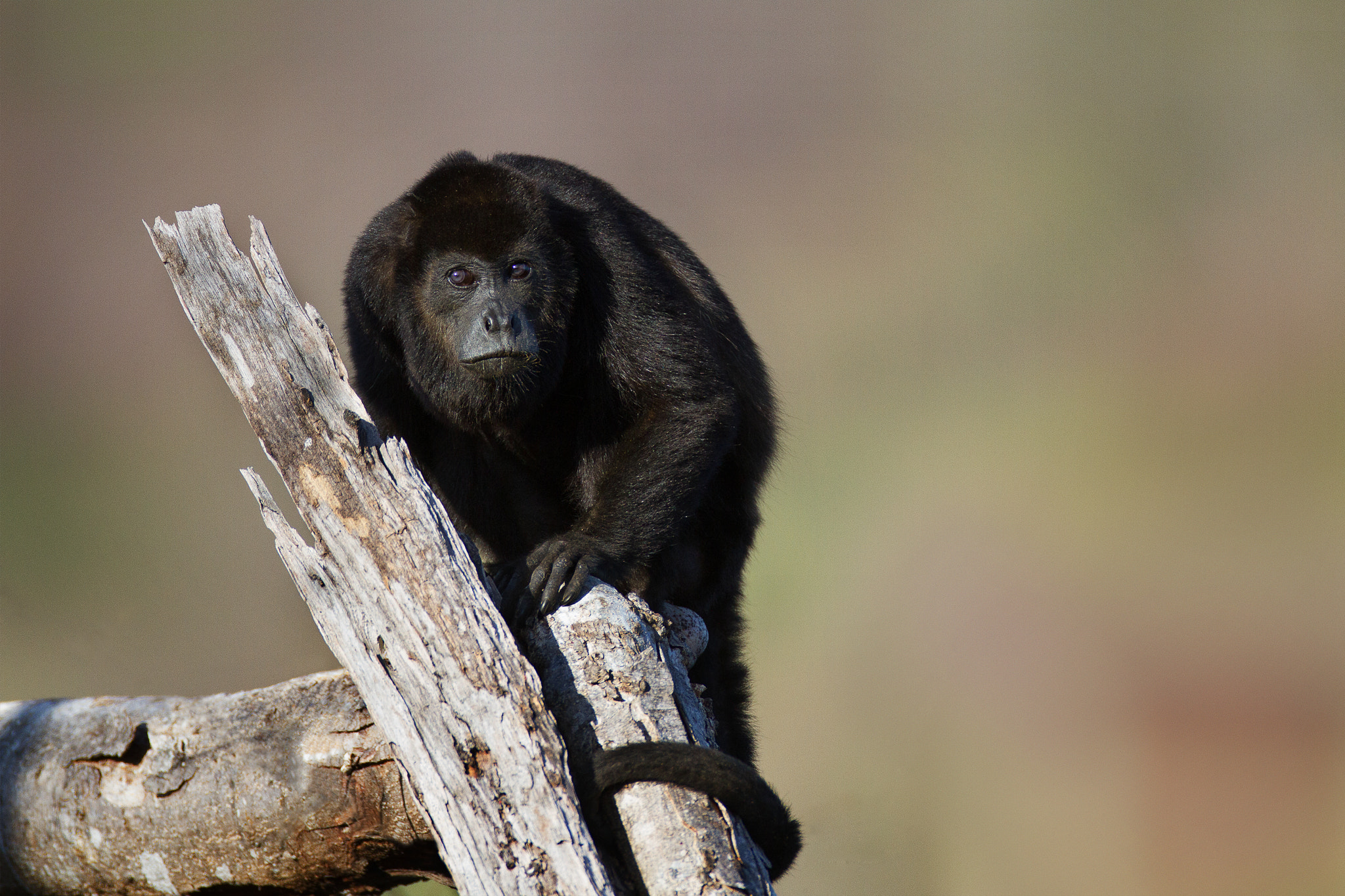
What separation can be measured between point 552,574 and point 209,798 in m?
0.96

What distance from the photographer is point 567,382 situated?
3.20m

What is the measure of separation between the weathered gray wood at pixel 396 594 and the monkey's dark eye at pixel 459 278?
1.98ft

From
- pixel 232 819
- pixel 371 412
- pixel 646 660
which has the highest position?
pixel 371 412

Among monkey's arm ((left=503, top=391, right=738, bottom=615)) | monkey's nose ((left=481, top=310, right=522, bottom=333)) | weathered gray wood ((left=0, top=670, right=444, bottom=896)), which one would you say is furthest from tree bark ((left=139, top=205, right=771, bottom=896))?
monkey's nose ((left=481, top=310, right=522, bottom=333))

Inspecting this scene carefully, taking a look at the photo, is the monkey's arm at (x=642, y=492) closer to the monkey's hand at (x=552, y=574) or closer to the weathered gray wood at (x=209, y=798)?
the monkey's hand at (x=552, y=574)

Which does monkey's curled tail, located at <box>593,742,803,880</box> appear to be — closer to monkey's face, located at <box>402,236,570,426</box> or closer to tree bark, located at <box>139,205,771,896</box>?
tree bark, located at <box>139,205,771,896</box>

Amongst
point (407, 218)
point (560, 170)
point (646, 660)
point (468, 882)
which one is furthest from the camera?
point (560, 170)

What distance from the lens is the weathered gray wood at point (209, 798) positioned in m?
2.41

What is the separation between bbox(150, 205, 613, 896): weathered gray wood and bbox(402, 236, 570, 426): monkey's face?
1.93 feet

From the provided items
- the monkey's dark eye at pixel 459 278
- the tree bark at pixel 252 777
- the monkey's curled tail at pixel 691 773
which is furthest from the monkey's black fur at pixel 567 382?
the monkey's curled tail at pixel 691 773

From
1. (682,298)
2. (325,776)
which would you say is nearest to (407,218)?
(682,298)

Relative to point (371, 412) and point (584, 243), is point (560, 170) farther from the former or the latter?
point (371, 412)

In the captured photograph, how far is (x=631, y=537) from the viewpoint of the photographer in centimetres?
275

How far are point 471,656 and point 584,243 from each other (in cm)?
148
